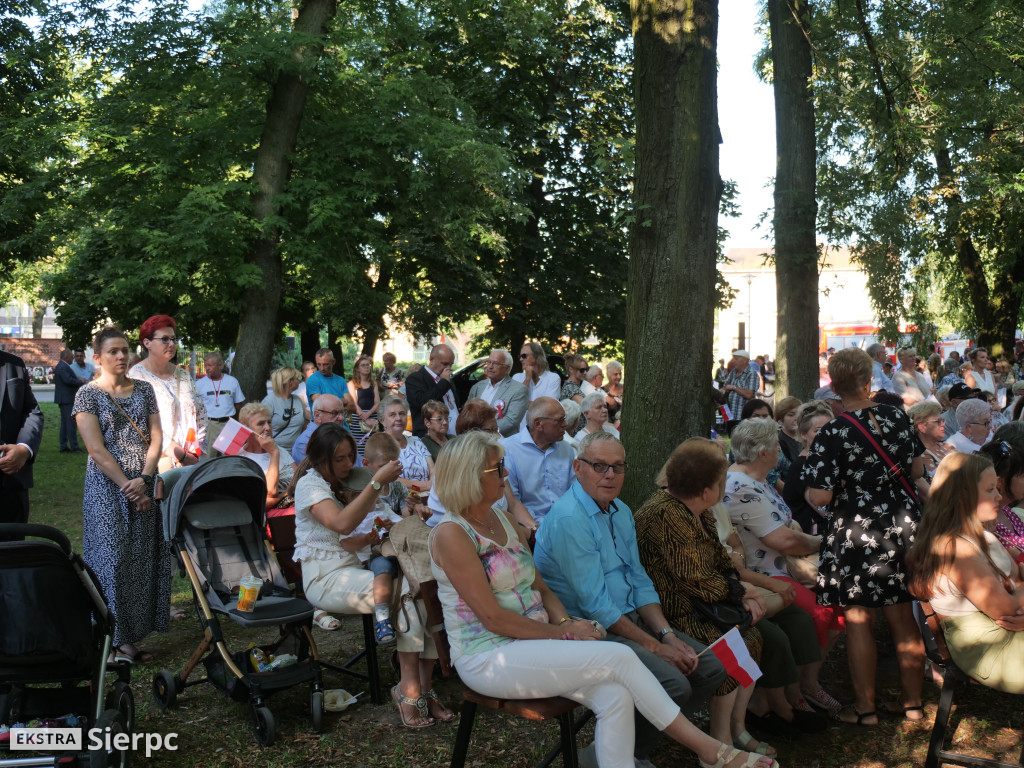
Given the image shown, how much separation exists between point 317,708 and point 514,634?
1524mm

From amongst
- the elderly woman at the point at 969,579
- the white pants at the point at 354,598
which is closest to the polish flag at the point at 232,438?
the white pants at the point at 354,598

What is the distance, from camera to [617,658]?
12.2ft

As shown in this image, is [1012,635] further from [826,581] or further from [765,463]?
[765,463]

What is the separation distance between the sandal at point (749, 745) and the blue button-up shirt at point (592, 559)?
815mm

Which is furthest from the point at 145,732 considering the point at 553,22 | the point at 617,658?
the point at 553,22

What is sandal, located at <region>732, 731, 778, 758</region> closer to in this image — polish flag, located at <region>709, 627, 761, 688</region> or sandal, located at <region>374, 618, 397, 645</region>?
polish flag, located at <region>709, 627, 761, 688</region>

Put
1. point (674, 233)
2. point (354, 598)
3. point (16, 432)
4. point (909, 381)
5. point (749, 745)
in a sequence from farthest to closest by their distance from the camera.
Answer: point (909, 381), point (674, 233), point (16, 432), point (354, 598), point (749, 745)

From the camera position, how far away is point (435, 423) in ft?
23.6

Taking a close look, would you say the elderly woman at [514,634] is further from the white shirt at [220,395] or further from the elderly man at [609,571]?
the white shirt at [220,395]

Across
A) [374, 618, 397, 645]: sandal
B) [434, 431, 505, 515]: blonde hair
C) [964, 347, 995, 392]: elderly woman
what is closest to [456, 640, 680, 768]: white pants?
[434, 431, 505, 515]: blonde hair

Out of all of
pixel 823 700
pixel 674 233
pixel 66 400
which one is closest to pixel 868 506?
pixel 823 700

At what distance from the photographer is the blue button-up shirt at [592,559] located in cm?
429

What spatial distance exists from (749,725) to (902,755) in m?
0.75

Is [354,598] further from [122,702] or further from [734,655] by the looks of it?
[734,655]
